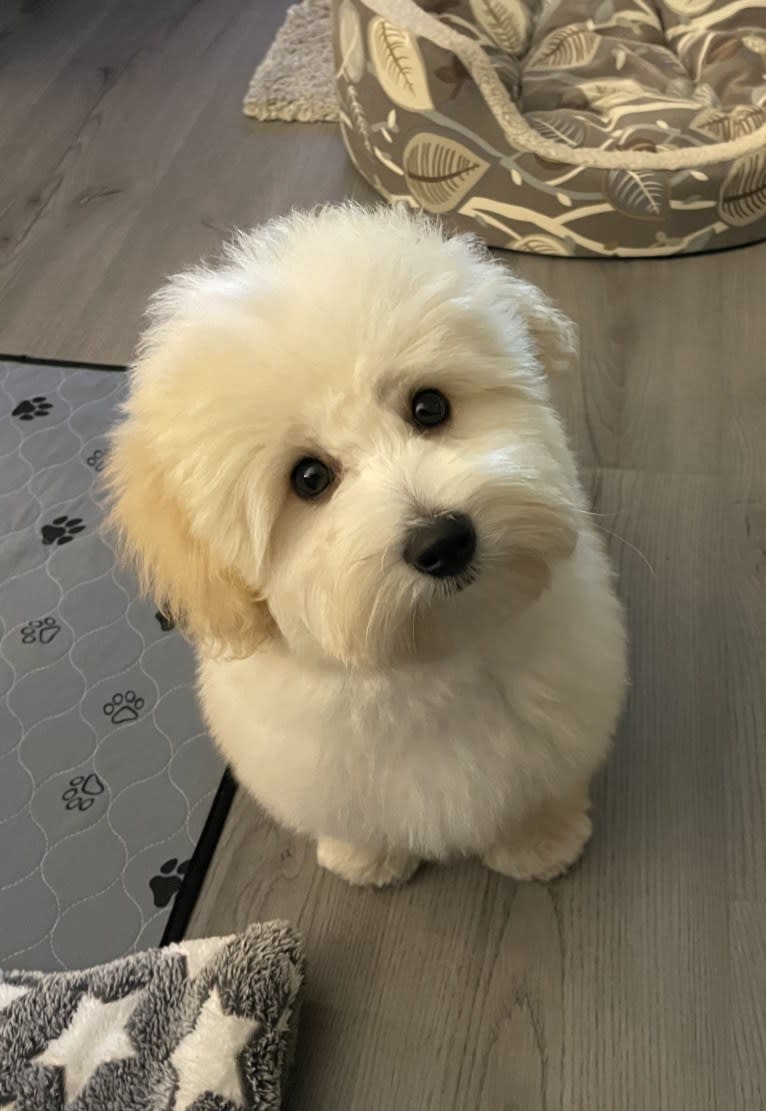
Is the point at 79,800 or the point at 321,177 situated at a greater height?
the point at 321,177

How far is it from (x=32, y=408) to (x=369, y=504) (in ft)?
4.47

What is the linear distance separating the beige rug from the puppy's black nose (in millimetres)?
2060

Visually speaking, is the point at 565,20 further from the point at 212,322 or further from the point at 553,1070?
the point at 553,1070

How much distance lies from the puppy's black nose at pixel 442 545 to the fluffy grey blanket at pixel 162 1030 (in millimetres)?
625

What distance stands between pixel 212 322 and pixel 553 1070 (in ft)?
3.02

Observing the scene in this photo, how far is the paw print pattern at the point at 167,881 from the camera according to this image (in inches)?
51.8

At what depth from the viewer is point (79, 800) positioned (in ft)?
4.68

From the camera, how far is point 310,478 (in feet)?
2.76

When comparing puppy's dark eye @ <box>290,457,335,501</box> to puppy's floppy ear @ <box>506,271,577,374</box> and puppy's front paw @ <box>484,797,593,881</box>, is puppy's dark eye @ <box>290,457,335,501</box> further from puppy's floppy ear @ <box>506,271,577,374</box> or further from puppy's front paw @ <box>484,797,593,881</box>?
puppy's front paw @ <box>484,797,593,881</box>

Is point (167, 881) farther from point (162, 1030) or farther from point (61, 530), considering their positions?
point (61, 530)

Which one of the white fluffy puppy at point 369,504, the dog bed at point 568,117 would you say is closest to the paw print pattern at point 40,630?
the white fluffy puppy at point 369,504

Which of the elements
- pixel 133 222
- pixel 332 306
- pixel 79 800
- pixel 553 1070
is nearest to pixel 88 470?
Answer: pixel 79 800

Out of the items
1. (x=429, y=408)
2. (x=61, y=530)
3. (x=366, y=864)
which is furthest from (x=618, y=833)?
(x=61, y=530)

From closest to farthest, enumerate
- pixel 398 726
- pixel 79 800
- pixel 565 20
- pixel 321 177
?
pixel 398 726 < pixel 79 800 < pixel 565 20 < pixel 321 177
